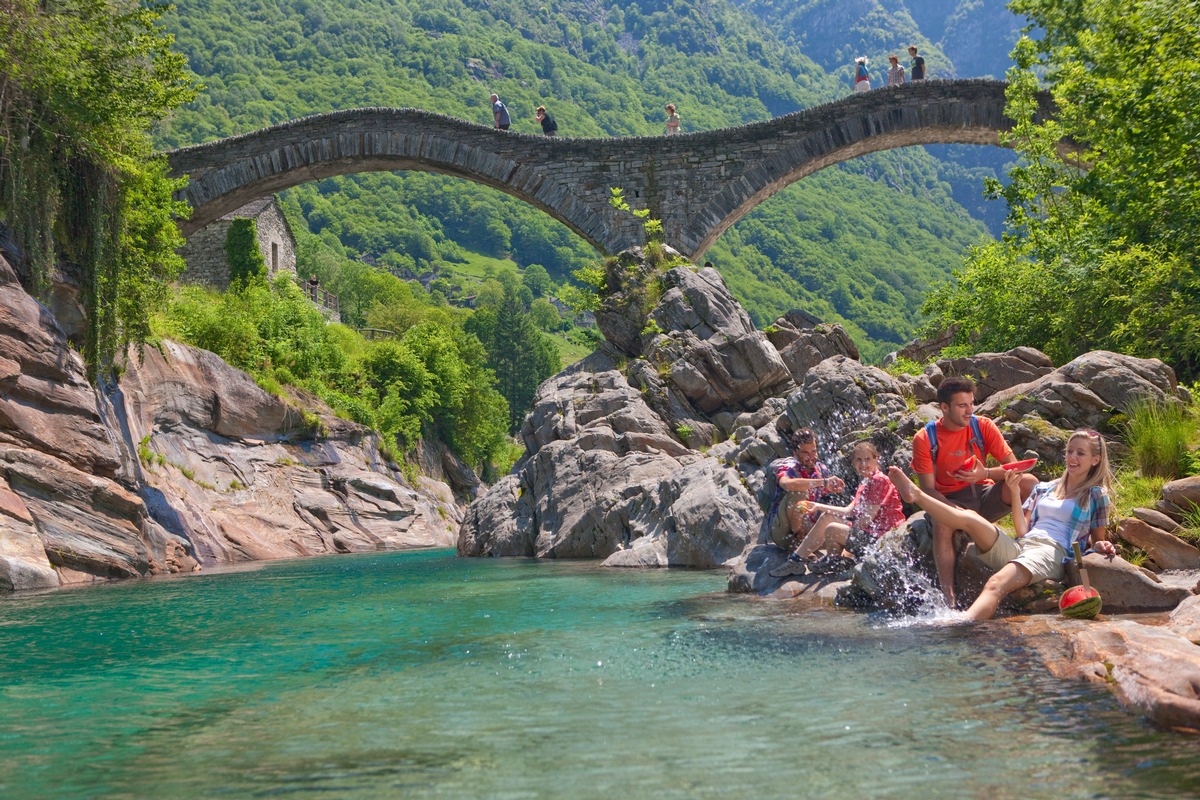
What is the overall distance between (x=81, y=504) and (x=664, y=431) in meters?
8.37

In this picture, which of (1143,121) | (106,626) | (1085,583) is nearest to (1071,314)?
(1143,121)

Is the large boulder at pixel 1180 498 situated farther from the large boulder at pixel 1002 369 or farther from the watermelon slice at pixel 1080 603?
the large boulder at pixel 1002 369

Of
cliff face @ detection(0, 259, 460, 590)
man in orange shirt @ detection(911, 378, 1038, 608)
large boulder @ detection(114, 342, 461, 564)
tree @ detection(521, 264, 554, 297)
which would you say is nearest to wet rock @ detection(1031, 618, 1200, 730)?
man in orange shirt @ detection(911, 378, 1038, 608)

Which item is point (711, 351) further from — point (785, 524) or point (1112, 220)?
point (785, 524)

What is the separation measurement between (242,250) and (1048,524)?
3248 centimetres

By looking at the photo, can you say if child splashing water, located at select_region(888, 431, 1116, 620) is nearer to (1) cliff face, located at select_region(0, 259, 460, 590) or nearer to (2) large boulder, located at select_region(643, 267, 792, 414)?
(1) cliff face, located at select_region(0, 259, 460, 590)

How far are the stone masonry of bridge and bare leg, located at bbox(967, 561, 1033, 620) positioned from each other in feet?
60.2

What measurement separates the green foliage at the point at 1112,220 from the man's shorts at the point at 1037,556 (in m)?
5.30

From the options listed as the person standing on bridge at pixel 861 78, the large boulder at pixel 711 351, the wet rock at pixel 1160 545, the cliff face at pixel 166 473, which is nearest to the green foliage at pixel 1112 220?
the large boulder at pixel 711 351

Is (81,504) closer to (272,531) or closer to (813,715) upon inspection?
(272,531)

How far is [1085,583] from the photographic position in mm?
5945

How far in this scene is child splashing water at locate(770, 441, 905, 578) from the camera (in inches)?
310

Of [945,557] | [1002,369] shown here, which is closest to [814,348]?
[1002,369]

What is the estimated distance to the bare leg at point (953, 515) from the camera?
6301 mm
